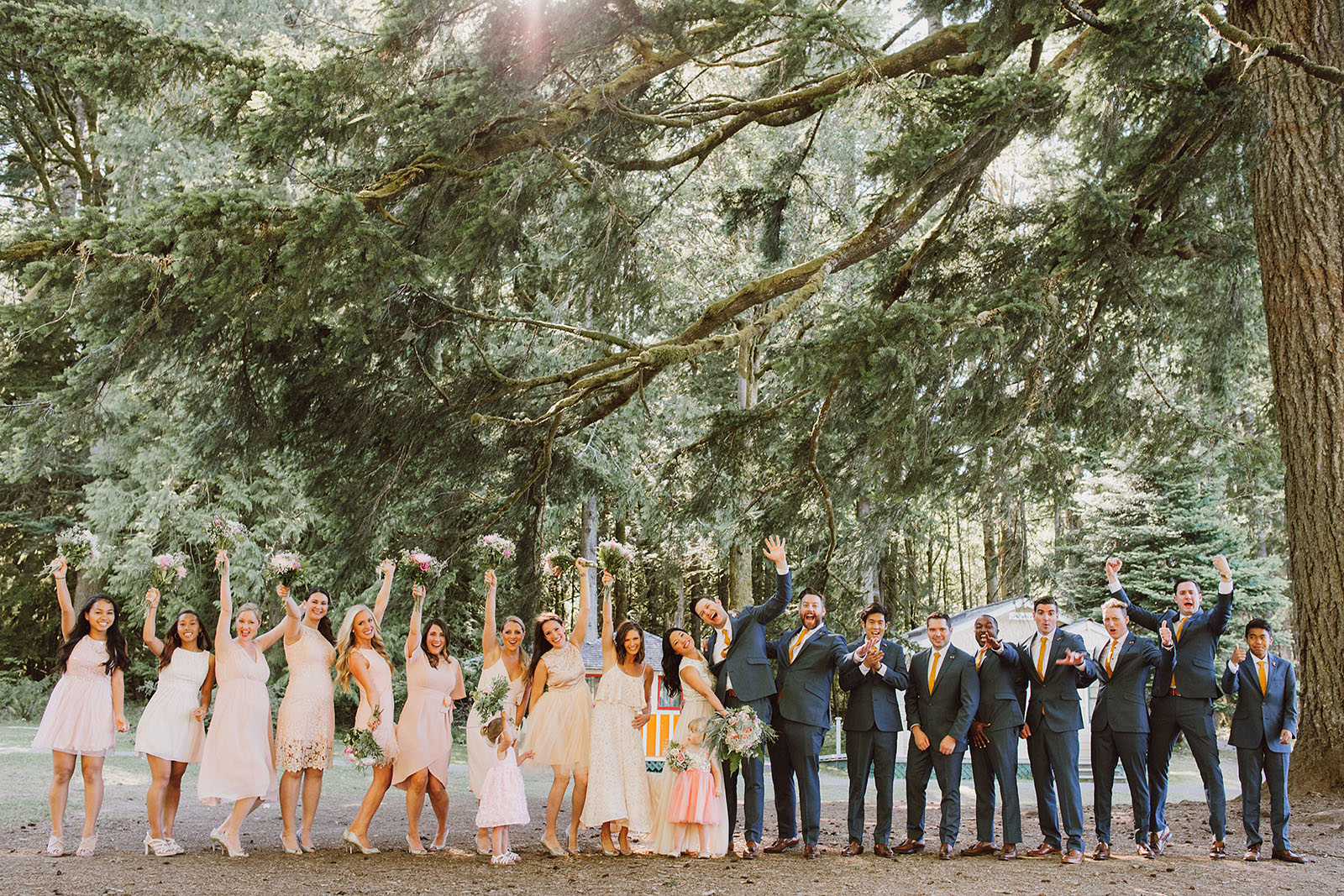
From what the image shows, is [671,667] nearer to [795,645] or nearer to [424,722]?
[795,645]

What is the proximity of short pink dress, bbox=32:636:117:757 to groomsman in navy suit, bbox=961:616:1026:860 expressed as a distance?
5469mm

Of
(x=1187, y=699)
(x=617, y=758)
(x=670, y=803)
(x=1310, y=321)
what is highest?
(x=1310, y=321)

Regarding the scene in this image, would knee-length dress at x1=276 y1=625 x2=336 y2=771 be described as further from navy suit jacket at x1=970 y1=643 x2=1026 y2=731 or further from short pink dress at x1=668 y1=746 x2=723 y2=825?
navy suit jacket at x1=970 y1=643 x2=1026 y2=731

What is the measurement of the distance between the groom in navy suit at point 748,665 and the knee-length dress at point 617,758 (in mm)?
580

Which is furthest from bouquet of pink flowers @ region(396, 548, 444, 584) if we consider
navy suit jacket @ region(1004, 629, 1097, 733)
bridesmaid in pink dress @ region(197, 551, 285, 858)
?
navy suit jacket @ region(1004, 629, 1097, 733)

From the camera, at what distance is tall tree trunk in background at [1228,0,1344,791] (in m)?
8.08

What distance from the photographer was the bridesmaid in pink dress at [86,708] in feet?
21.5

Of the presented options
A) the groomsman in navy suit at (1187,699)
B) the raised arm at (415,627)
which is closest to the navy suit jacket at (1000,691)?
the groomsman in navy suit at (1187,699)

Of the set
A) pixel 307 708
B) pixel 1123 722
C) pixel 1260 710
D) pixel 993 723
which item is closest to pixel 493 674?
pixel 307 708

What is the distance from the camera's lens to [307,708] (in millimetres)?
6863

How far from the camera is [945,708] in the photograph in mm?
7176

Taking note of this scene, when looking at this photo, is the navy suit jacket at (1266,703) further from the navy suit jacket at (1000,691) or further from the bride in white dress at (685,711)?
the bride in white dress at (685,711)

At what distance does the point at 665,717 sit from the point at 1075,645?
3.23 m

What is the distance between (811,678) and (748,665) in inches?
16.6
